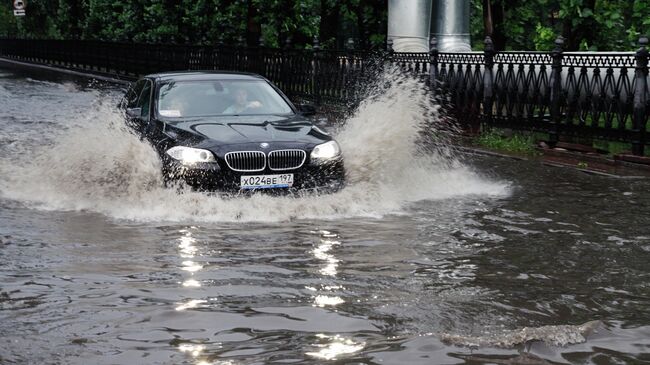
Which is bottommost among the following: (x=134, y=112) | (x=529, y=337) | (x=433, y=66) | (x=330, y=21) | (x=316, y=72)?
(x=529, y=337)

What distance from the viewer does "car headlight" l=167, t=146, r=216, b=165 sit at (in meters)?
10.0

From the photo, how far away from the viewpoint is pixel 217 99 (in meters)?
11.7

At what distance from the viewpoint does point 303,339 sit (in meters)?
5.73

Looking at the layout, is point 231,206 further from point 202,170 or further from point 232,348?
point 232,348

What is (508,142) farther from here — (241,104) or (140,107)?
(140,107)

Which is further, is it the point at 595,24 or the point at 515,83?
the point at 595,24

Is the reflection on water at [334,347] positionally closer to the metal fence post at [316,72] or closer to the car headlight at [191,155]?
the car headlight at [191,155]

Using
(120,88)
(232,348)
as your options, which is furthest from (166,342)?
(120,88)

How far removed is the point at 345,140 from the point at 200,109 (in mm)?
1854

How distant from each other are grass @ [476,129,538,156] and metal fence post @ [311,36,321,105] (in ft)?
22.3

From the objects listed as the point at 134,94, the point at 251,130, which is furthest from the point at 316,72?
the point at 251,130

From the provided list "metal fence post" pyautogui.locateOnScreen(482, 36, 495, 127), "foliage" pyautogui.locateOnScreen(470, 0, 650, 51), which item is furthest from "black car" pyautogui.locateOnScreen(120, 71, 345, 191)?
"foliage" pyautogui.locateOnScreen(470, 0, 650, 51)

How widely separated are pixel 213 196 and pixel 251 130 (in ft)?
3.12

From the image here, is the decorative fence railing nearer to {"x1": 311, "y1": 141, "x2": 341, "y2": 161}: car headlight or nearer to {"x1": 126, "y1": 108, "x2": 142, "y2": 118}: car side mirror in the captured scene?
{"x1": 311, "y1": 141, "x2": 341, "y2": 161}: car headlight
